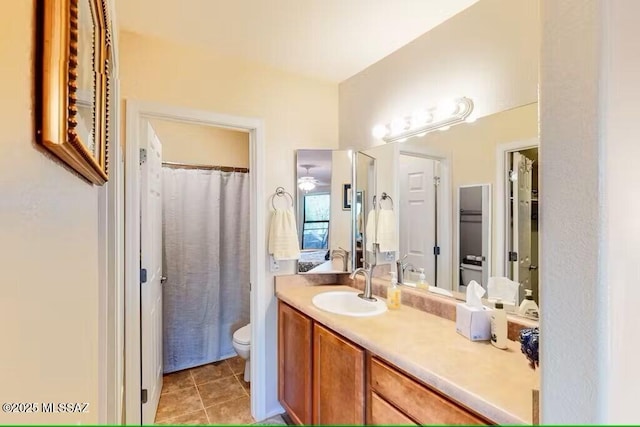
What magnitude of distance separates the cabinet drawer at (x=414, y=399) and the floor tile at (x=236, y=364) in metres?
1.77

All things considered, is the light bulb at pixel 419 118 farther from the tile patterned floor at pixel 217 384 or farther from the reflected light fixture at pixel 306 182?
the tile patterned floor at pixel 217 384

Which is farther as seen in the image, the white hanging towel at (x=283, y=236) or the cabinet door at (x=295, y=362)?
the white hanging towel at (x=283, y=236)

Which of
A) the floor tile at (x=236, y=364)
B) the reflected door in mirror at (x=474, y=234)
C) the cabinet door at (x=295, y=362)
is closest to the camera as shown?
the reflected door in mirror at (x=474, y=234)

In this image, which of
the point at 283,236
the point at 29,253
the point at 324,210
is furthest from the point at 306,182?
the point at 29,253

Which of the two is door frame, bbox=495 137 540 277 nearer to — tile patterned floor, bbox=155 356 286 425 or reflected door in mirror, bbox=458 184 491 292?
reflected door in mirror, bbox=458 184 491 292

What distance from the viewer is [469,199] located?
5.02 ft

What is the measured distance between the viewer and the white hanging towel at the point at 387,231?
1.91m

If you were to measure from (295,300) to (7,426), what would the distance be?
1.56m

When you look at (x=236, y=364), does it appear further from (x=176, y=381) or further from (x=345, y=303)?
(x=345, y=303)

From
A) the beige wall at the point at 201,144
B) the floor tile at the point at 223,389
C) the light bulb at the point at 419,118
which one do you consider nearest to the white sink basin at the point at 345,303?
the floor tile at the point at 223,389

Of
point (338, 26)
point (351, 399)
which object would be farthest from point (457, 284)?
point (338, 26)

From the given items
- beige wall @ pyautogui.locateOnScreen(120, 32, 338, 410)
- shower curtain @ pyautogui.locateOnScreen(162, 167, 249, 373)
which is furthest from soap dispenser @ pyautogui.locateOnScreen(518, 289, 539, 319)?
shower curtain @ pyautogui.locateOnScreen(162, 167, 249, 373)

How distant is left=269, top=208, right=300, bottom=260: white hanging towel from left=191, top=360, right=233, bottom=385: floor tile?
1193mm

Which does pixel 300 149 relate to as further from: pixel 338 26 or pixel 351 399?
pixel 351 399
